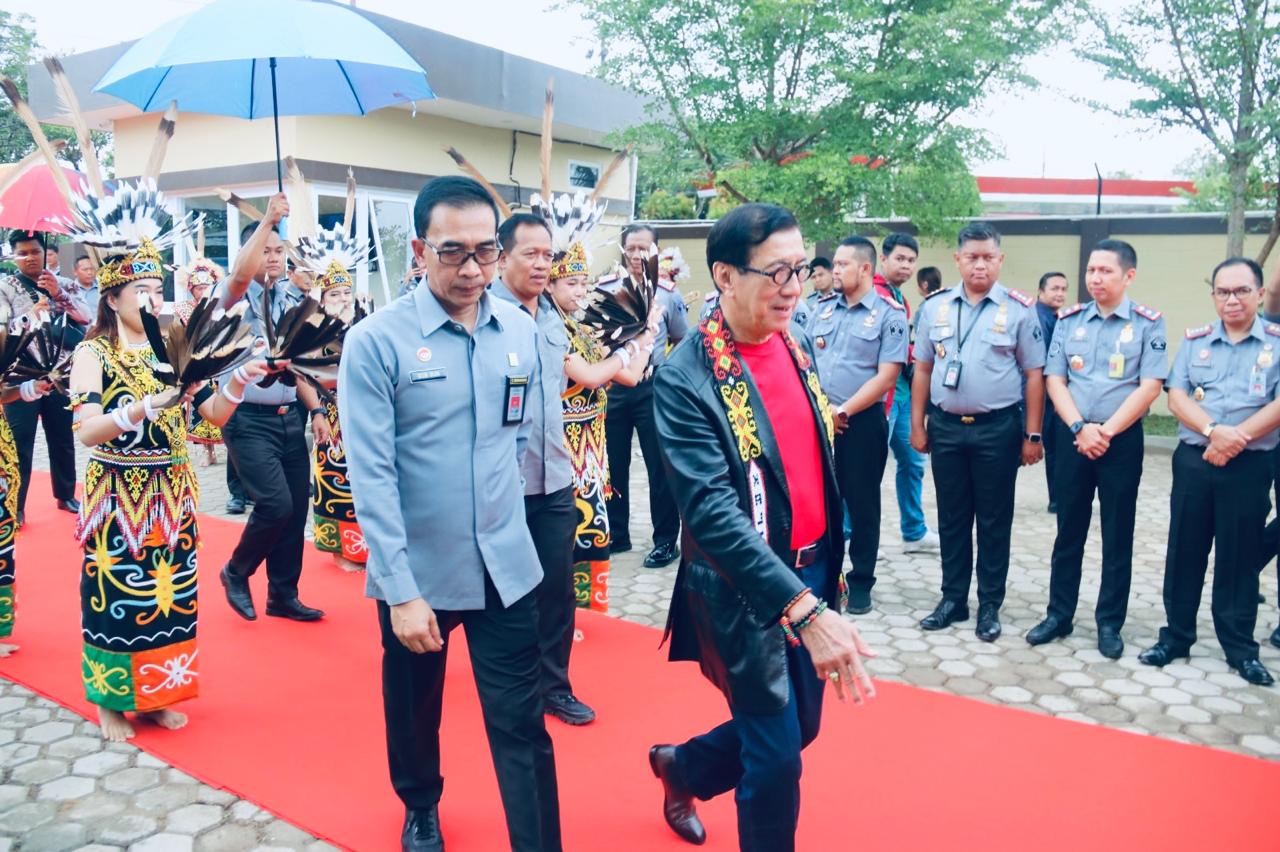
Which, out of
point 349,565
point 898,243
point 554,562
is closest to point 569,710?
point 554,562

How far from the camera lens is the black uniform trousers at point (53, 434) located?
21.8 feet

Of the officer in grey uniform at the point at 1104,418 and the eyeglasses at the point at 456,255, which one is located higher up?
the eyeglasses at the point at 456,255

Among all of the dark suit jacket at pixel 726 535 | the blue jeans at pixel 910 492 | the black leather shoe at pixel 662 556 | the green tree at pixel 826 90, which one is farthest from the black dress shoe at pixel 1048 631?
the green tree at pixel 826 90

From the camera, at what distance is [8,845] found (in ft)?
9.36

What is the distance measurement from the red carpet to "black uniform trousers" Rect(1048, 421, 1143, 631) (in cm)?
101

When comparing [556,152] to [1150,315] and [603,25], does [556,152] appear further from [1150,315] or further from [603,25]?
[1150,315]

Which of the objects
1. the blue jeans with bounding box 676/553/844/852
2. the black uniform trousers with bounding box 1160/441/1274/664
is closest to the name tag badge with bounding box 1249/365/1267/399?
the black uniform trousers with bounding box 1160/441/1274/664

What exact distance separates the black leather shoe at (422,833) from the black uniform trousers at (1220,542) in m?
3.20

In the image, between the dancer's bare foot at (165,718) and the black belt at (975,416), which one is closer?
the dancer's bare foot at (165,718)

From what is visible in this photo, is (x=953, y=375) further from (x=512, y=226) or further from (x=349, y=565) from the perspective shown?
(x=349, y=565)

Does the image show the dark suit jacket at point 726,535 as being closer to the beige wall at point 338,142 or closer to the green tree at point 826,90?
the green tree at point 826,90

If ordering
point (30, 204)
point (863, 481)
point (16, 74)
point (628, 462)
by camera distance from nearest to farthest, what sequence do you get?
point (863, 481) < point (628, 462) < point (30, 204) < point (16, 74)

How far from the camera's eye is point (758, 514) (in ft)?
7.59

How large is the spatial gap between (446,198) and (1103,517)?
336 cm
